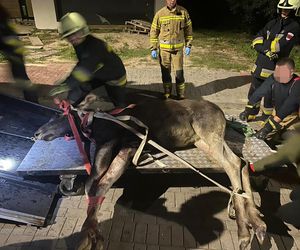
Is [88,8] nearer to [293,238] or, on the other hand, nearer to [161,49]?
[161,49]

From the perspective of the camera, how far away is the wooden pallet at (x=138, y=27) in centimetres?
1265

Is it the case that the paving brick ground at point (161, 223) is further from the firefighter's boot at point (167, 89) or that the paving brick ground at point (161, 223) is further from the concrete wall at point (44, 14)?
the concrete wall at point (44, 14)

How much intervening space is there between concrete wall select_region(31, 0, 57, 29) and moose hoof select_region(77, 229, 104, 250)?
40.9 ft

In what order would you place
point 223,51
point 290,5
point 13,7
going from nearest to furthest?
point 290,5 < point 223,51 < point 13,7

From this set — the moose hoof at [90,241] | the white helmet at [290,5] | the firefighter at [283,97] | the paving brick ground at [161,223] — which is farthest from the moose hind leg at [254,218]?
the white helmet at [290,5]

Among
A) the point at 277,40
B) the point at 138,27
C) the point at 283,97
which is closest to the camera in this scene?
the point at 283,97

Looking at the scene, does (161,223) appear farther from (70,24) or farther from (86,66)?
(70,24)

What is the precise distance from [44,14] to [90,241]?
1273 centimetres

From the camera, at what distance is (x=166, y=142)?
345cm

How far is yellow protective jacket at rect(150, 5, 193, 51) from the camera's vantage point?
571 centimetres

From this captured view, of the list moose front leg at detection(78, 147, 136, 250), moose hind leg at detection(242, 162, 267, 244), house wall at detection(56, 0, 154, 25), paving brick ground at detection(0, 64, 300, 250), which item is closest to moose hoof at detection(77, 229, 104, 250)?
moose front leg at detection(78, 147, 136, 250)

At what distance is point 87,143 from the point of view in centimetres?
356

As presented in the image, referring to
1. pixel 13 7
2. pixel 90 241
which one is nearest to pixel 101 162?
pixel 90 241

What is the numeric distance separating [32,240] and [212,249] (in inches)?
74.3
